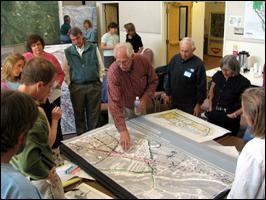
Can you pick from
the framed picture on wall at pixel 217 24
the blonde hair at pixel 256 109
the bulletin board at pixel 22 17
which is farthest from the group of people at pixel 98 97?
the framed picture on wall at pixel 217 24

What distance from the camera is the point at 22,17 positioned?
689 mm

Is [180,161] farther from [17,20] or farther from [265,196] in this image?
[17,20]

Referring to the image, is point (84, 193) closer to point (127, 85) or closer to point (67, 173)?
point (67, 173)

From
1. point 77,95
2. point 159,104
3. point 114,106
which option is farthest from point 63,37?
point 77,95

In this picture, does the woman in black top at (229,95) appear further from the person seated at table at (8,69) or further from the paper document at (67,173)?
the person seated at table at (8,69)

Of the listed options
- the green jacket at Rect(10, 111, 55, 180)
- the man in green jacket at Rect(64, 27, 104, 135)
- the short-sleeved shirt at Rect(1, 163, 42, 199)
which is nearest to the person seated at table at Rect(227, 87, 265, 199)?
the short-sleeved shirt at Rect(1, 163, 42, 199)

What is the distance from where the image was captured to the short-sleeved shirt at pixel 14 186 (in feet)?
2.16

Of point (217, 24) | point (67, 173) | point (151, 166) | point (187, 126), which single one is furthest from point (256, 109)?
point (217, 24)

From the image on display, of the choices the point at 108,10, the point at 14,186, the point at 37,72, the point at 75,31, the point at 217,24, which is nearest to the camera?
the point at 14,186

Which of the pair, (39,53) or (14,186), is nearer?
(14,186)

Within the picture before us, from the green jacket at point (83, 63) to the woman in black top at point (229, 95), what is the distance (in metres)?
1.12

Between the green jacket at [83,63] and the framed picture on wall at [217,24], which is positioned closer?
the framed picture on wall at [217,24]

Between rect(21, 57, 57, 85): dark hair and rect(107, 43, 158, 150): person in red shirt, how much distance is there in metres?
0.61

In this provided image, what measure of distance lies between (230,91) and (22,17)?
173cm
